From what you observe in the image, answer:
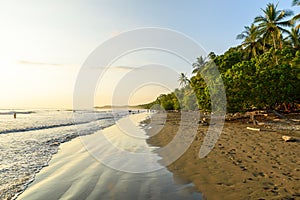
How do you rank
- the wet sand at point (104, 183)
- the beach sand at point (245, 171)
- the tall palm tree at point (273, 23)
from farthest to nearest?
1. the tall palm tree at point (273, 23)
2. the wet sand at point (104, 183)
3. the beach sand at point (245, 171)

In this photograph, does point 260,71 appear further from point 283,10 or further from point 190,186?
point 283,10

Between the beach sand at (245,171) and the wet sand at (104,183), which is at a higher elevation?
the beach sand at (245,171)

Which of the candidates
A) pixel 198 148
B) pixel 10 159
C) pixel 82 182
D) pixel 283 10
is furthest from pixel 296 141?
pixel 283 10

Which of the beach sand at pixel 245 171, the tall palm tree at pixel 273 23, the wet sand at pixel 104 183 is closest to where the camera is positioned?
the beach sand at pixel 245 171

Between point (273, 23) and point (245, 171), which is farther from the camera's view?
point (273, 23)

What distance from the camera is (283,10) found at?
41.1m

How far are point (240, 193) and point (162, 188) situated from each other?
220cm

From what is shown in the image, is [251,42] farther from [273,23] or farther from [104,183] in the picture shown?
[104,183]

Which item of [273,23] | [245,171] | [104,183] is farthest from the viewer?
[273,23]

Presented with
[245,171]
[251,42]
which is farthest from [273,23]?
[245,171]

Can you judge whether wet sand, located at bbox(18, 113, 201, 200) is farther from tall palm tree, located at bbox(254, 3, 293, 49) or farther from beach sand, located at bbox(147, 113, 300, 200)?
tall palm tree, located at bbox(254, 3, 293, 49)

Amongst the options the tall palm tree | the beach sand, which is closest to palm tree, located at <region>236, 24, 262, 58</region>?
the tall palm tree

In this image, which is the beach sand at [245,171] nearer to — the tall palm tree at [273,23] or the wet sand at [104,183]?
the wet sand at [104,183]

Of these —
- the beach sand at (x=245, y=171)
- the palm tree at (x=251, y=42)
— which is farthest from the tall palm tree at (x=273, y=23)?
the beach sand at (x=245, y=171)
